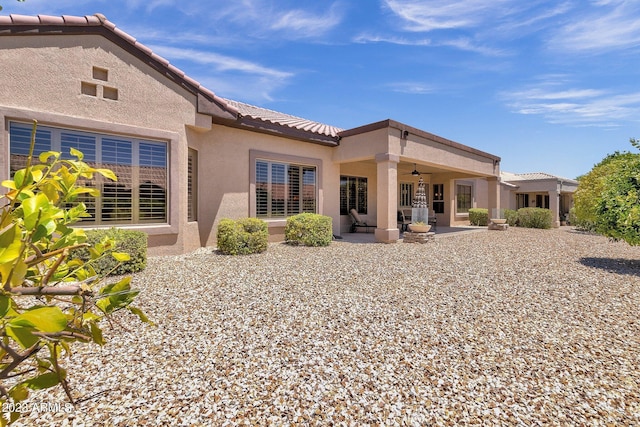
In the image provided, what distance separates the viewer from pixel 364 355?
3.22 meters

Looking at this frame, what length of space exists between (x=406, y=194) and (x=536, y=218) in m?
9.34

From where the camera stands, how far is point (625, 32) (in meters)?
8.02

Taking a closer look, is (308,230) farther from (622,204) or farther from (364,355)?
(622,204)

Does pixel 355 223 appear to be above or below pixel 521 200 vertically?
below

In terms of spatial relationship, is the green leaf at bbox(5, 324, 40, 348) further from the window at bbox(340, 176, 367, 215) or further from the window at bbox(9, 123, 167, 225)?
the window at bbox(340, 176, 367, 215)

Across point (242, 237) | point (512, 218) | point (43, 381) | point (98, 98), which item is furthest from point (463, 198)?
point (43, 381)

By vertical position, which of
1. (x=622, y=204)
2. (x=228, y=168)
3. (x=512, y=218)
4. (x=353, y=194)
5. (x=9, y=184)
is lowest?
(x=512, y=218)

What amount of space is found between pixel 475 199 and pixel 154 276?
82.7ft

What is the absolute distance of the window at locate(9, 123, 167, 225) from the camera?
21.7 ft

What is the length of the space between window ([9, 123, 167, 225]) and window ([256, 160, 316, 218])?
356 centimetres

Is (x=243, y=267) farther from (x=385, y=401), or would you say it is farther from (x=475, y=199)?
(x=475, y=199)

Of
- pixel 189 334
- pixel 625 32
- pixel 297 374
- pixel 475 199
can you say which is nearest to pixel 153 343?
pixel 189 334

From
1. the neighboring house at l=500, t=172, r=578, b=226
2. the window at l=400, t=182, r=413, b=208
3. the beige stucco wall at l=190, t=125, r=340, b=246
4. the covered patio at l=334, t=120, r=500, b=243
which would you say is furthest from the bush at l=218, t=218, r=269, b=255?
the neighboring house at l=500, t=172, r=578, b=226

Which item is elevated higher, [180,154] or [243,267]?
[180,154]
